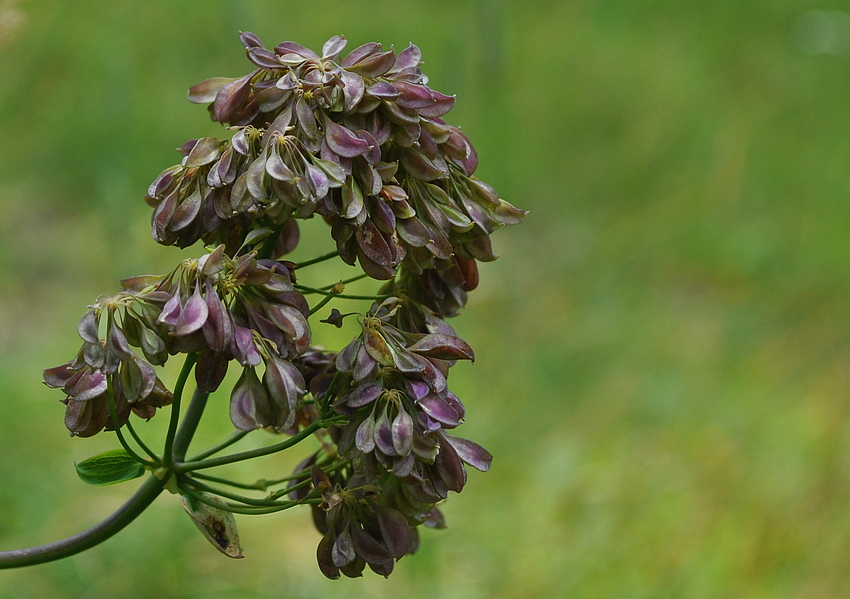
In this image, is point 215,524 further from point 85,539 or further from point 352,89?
point 352,89

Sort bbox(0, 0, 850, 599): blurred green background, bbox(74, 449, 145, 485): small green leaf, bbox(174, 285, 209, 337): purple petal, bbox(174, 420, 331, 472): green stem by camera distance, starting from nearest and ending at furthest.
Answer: bbox(174, 285, 209, 337): purple petal → bbox(174, 420, 331, 472): green stem → bbox(74, 449, 145, 485): small green leaf → bbox(0, 0, 850, 599): blurred green background

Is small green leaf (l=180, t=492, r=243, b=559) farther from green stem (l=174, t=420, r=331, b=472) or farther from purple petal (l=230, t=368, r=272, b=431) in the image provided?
purple petal (l=230, t=368, r=272, b=431)

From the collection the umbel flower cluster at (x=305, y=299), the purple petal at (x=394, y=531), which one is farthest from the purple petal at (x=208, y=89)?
the purple petal at (x=394, y=531)

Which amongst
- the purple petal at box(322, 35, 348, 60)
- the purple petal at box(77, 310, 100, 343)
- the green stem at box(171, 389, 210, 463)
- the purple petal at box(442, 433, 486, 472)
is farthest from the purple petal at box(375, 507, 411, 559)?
the purple petal at box(322, 35, 348, 60)

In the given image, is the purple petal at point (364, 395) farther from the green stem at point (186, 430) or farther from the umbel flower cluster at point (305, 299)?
the green stem at point (186, 430)

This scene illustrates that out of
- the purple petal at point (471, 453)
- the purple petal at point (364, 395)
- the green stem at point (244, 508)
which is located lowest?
the green stem at point (244, 508)

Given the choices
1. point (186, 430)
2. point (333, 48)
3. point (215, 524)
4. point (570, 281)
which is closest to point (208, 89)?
point (333, 48)

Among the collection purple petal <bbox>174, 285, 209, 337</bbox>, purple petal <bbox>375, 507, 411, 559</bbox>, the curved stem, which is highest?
purple petal <bbox>174, 285, 209, 337</bbox>
